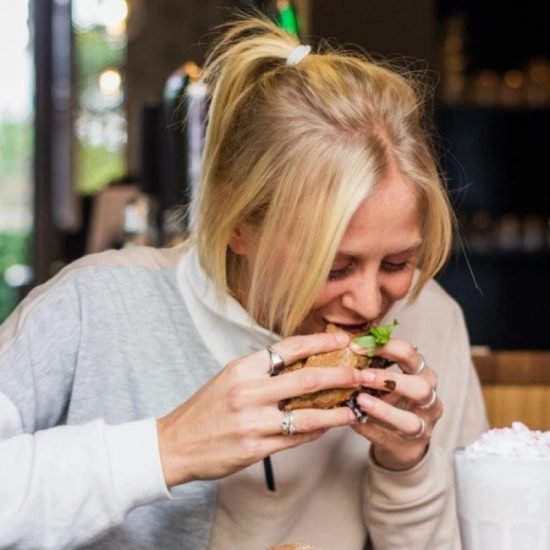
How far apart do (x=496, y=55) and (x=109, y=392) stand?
4858 mm

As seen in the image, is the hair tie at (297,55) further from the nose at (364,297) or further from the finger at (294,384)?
the finger at (294,384)

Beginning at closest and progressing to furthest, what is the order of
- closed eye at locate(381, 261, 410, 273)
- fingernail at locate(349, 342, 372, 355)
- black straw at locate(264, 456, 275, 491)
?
1. fingernail at locate(349, 342, 372, 355)
2. closed eye at locate(381, 261, 410, 273)
3. black straw at locate(264, 456, 275, 491)

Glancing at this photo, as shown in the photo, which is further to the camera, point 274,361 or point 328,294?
point 328,294

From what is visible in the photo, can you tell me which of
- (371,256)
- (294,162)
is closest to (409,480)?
(371,256)

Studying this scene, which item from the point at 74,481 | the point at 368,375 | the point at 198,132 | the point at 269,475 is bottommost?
the point at 269,475

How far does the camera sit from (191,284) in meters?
1.79

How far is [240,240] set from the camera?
166cm

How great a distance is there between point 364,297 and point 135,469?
348 millimetres

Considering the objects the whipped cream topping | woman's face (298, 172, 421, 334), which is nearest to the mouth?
woman's face (298, 172, 421, 334)

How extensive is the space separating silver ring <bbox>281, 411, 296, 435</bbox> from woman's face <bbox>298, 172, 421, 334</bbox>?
19 cm

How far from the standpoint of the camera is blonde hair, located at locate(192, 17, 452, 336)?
59.2 inches

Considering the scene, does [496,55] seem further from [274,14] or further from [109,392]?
[109,392]

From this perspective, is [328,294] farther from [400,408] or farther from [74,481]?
[74,481]

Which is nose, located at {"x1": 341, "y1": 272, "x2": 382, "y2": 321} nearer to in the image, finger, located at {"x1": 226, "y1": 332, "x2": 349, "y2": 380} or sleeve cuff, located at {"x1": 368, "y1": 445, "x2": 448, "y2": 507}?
finger, located at {"x1": 226, "y1": 332, "x2": 349, "y2": 380}
